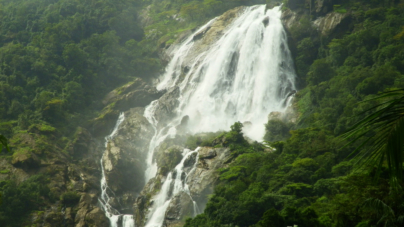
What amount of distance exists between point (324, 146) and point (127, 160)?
23.8m

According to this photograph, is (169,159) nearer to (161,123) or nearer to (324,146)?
(161,123)

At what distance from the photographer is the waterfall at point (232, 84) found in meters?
43.2

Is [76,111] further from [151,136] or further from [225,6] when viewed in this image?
[225,6]

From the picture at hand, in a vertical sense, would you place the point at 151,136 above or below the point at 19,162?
above

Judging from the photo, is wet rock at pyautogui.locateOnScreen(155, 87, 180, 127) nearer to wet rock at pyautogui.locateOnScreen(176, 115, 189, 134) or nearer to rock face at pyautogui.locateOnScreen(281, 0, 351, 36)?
wet rock at pyautogui.locateOnScreen(176, 115, 189, 134)

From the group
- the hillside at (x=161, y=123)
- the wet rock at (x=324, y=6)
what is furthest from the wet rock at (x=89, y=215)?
the wet rock at (x=324, y=6)

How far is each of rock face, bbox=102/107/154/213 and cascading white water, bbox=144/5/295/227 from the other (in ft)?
3.57

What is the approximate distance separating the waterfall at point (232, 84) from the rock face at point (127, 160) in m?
0.87

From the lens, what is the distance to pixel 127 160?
4259 centimetres

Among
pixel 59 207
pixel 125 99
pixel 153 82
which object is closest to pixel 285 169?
pixel 59 207

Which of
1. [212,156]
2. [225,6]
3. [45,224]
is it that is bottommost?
[45,224]

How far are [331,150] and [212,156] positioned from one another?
11.9m

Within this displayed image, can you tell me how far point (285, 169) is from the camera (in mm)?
26859

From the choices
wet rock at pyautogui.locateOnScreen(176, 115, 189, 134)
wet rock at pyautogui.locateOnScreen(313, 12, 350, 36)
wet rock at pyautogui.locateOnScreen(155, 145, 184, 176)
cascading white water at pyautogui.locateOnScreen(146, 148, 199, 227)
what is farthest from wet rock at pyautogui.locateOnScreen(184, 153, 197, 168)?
wet rock at pyautogui.locateOnScreen(313, 12, 350, 36)
